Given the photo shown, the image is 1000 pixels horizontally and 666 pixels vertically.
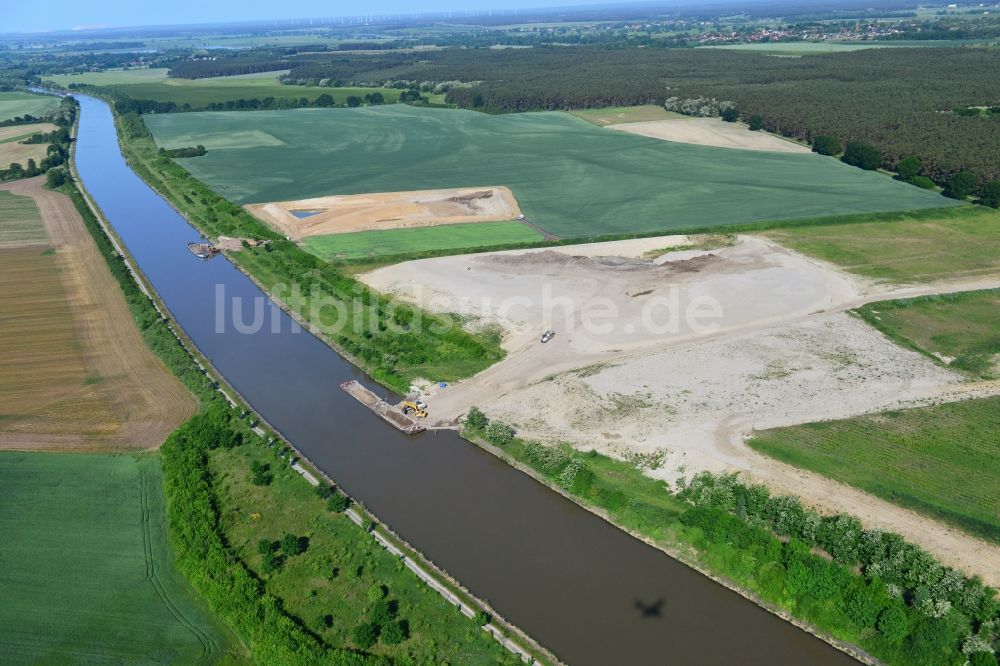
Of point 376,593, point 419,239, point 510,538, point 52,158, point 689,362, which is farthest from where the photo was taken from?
point 52,158

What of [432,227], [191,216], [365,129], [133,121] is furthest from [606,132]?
[133,121]

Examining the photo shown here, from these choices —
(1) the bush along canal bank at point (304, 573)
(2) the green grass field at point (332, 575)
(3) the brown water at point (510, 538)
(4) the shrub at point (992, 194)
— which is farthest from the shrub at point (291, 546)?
(4) the shrub at point (992, 194)

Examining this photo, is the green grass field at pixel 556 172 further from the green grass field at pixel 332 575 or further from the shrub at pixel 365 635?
the shrub at pixel 365 635

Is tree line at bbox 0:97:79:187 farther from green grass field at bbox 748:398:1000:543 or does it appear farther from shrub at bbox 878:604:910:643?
shrub at bbox 878:604:910:643

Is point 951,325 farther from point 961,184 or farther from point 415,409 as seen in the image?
point 415,409

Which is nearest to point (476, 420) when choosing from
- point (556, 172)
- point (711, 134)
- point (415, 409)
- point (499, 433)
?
point (499, 433)

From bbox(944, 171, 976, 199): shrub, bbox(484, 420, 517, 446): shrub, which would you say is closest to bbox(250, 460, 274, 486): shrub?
bbox(484, 420, 517, 446): shrub

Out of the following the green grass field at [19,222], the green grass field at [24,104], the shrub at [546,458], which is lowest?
the shrub at [546,458]
